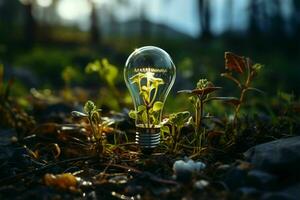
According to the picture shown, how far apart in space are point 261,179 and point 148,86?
99 centimetres

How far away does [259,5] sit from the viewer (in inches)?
966

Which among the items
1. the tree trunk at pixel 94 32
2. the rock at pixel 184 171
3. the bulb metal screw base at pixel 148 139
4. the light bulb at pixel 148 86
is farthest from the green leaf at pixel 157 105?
the tree trunk at pixel 94 32

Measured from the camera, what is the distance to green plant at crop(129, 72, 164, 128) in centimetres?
Result: 300

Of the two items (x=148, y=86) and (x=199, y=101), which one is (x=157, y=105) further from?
(x=199, y=101)

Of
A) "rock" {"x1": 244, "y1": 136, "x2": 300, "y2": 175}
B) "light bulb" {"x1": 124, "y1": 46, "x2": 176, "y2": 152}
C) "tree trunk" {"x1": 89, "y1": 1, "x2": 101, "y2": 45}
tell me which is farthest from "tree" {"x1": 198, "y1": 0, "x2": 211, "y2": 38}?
"rock" {"x1": 244, "y1": 136, "x2": 300, "y2": 175}

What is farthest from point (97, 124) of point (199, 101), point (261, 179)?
point (261, 179)

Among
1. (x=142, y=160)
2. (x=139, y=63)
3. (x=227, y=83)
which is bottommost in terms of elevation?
(x=227, y=83)

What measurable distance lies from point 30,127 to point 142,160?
178 cm

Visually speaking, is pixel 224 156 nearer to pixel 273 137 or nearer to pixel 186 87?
pixel 273 137

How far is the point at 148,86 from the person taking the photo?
3014 millimetres

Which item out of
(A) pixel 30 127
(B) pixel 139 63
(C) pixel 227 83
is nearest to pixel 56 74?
(C) pixel 227 83

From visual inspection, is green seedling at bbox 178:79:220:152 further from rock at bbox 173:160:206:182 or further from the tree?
the tree

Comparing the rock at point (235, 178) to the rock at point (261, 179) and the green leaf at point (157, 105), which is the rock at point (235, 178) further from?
the green leaf at point (157, 105)

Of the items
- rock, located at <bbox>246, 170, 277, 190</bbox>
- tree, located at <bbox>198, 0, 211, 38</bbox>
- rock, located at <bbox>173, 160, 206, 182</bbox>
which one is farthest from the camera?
tree, located at <bbox>198, 0, 211, 38</bbox>
